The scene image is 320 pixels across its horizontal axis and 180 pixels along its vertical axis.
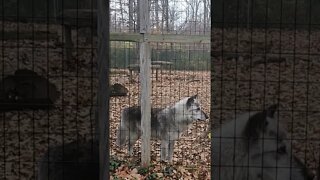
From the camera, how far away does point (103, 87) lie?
3.53 m

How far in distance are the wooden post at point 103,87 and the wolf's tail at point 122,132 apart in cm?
316

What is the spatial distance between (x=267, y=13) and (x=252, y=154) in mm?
1000

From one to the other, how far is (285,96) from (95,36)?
1.40 metres

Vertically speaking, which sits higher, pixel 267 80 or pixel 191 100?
pixel 267 80

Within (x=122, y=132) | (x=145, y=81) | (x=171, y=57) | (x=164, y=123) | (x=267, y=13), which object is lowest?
(x=122, y=132)

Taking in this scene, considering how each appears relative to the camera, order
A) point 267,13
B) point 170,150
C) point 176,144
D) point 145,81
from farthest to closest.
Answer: point 176,144 → point 170,150 → point 145,81 → point 267,13

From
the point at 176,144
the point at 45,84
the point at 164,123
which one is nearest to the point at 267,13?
the point at 45,84

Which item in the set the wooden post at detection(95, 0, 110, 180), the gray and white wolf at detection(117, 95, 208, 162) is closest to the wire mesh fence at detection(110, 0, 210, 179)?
the gray and white wolf at detection(117, 95, 208, 162)

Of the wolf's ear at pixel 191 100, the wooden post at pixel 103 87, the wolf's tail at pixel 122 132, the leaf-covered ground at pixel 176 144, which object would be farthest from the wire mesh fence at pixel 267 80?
the wolf's ear at pixel 191 100

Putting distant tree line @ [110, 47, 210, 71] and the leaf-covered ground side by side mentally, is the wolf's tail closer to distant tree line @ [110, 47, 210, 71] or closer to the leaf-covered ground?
the leaf-covered ground

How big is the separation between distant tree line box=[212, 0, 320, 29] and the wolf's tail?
3.69m

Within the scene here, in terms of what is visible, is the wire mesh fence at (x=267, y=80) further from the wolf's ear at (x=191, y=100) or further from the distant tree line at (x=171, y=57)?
the wolf's ear at (x=191, y=100)

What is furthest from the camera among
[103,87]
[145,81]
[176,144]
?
[176,144]

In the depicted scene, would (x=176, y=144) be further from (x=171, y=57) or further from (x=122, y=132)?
(x=171, y=57)
